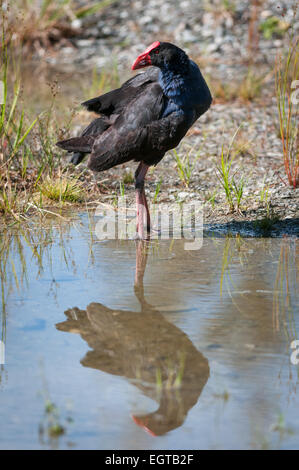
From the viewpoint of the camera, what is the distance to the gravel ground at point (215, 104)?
5754 mm

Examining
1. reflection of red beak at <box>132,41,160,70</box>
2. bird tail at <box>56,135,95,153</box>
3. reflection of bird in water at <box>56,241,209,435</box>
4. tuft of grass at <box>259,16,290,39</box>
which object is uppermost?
tuft of grass at <box>259,16,290,39</box>

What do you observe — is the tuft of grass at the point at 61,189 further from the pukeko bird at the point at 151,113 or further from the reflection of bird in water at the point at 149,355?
the reflection of bird in water at the point at 149,355

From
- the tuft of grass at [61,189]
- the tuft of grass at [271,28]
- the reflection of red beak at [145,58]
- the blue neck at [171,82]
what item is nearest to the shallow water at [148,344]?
the tuft of grass at [61,189]

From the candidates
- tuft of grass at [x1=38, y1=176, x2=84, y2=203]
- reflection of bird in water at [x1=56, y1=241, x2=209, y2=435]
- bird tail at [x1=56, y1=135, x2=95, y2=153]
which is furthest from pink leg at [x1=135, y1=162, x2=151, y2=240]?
reflection of bird in water at [x1=56, y1=241, x2=209, y2=435]

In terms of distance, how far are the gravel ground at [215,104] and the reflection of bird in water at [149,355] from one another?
1.92 meters

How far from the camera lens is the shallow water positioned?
2658mm

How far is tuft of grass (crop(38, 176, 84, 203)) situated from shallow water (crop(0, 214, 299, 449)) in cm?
89

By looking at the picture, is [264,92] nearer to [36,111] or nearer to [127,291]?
[36,111]

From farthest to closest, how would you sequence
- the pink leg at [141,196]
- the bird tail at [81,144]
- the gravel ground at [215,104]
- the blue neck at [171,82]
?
the gravel ground at [215,104]
the pink leg at [141,196]
the bird tail at [81,144]
the blue neck at [171,82]

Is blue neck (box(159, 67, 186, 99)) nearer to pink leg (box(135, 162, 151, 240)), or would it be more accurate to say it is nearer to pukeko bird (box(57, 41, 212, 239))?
pukeko bird (box(57, 41, 212, 239))

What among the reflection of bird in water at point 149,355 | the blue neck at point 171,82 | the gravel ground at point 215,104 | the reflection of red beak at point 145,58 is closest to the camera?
the reflection of bird in water at point 149,355

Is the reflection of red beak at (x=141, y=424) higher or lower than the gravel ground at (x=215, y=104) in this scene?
lower

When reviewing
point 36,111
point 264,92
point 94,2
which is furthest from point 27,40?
point 264,92

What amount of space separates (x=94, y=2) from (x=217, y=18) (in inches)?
106
